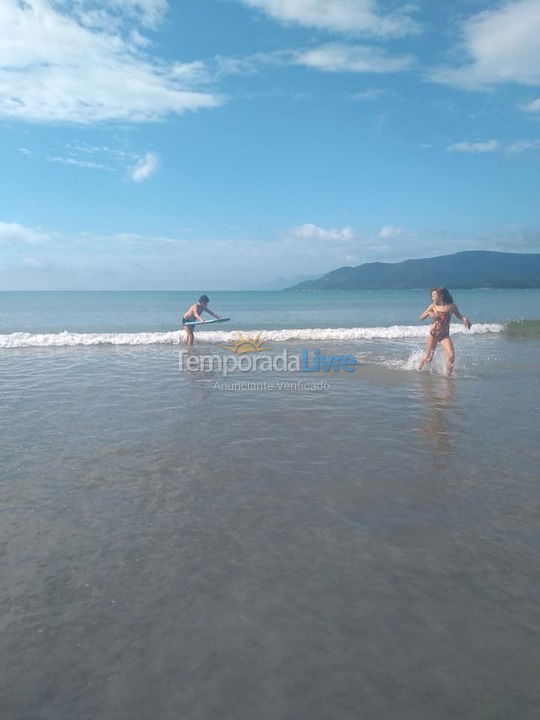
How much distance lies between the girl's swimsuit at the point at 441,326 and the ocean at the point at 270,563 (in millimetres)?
4371

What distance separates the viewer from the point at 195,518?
4.89 m

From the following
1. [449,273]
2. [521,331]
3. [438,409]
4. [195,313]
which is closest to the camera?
[438,409]

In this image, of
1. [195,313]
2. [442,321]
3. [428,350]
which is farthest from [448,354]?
[195,313]

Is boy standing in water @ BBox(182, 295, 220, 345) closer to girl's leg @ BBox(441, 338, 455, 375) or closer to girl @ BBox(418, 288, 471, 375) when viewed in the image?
girl @ BBox(418, 288, 471, 375)

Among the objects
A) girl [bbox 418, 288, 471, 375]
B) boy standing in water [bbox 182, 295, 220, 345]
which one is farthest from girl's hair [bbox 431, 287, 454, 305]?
boy standing in water [bbox 182, 295, 220, 345]

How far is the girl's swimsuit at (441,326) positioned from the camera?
1304cm

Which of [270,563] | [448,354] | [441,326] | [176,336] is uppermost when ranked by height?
[441,326]

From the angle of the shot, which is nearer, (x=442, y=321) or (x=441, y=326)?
(x=442, y=321)

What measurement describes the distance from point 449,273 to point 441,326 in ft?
547

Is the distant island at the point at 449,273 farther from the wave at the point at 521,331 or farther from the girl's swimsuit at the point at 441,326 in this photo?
the girl's swimsuit at the point at 441,326

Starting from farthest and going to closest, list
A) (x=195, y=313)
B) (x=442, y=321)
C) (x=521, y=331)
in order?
1. (x=521, y=331)
2. (x=195, y=313)
3. (x=442, y=321)

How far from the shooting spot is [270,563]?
4.10 meters

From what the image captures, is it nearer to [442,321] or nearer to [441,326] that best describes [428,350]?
[441,326]

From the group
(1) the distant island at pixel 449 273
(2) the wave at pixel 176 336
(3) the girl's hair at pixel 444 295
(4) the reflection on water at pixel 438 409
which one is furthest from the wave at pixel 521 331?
(1) the distant island at pixel 449 273
